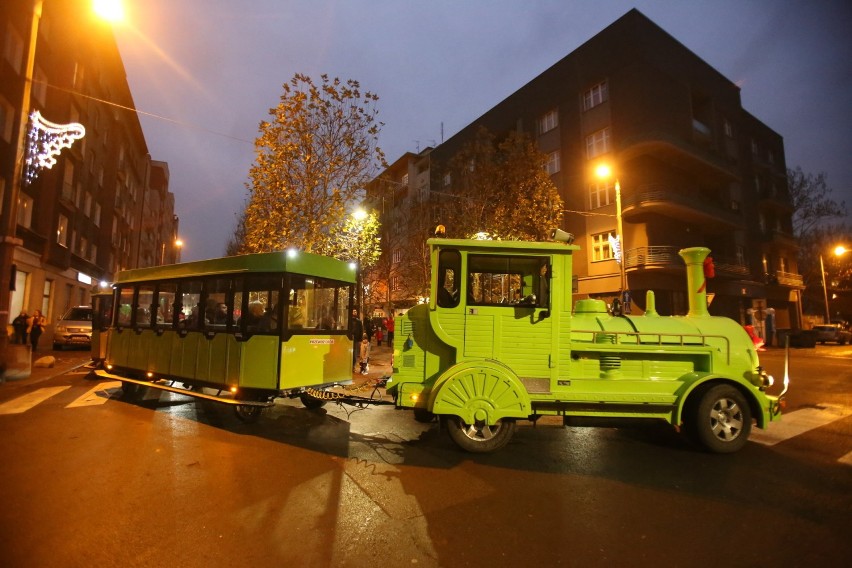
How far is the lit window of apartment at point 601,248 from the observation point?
25984 millimetres

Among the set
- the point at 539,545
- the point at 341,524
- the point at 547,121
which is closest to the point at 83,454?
the point at 341,524

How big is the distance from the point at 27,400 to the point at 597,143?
28413 millimetres

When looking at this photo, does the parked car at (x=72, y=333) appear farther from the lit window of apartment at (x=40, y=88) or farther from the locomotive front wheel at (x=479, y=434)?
the locomotive front wheel at (x=479, y=434)

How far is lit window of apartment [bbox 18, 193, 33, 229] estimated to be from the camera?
20.0 m

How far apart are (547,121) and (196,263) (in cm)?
2807

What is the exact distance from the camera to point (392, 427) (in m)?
7.02

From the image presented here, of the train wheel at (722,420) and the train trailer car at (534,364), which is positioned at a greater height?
the train trailer car at (534,364)

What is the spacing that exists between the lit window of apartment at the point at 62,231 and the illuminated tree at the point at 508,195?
72.4 feet

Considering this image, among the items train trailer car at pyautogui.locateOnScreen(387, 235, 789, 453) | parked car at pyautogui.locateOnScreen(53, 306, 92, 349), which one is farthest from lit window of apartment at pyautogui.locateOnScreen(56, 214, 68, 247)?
train trailer car at pyautogui.locateOnScreen(387, 235, 789, 453)

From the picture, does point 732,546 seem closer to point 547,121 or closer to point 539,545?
point 539,545

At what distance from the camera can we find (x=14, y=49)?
19438 millimetres

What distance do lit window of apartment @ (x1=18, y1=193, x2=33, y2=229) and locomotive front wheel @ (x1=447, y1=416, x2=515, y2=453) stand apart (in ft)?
79.1

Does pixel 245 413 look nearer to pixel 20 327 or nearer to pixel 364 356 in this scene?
pixel 364 356

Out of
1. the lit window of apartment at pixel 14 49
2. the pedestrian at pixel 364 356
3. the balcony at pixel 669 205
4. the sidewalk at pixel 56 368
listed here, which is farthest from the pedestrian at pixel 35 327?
the balcony at pixel 669 205
